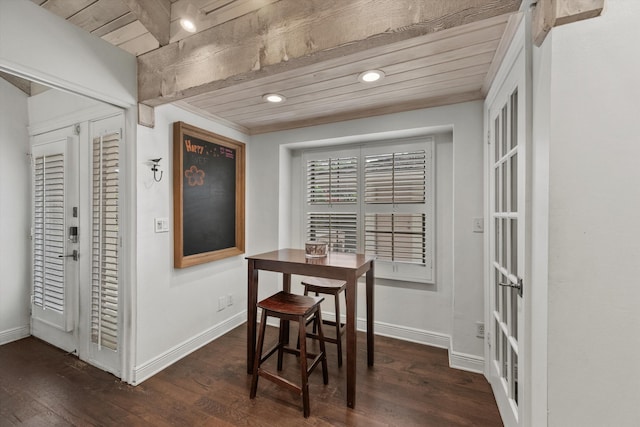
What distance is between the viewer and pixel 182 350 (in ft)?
8.04

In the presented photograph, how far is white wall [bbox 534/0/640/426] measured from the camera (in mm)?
931

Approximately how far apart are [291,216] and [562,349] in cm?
271

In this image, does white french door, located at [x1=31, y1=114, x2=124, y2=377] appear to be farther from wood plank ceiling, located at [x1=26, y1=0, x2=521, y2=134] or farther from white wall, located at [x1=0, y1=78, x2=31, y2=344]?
wood plank ceiling, located at [x1=26, y1=0, x2=521, y2=134]

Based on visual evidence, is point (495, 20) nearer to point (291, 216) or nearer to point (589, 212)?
point (589, 212)

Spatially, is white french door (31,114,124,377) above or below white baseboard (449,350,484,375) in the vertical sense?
above

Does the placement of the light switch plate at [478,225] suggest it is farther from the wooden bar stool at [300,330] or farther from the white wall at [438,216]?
the wooden bar stool at [300,330]

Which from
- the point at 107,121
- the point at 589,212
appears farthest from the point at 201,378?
the point at 589,212

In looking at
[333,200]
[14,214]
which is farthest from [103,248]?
[333,200]

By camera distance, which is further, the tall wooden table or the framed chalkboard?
the framed chalkboard

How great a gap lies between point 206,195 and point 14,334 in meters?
2.37

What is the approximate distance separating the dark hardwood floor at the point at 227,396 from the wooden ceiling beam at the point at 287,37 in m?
2.09

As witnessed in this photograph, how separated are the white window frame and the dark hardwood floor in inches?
30.2

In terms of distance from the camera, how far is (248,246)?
329 centimetres

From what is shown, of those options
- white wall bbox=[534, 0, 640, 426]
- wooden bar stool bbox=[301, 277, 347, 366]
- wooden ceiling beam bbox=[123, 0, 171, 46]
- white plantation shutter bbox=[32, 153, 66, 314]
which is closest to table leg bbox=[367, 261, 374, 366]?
wooden bar stool bbox=[301, 277, 347, 366]
